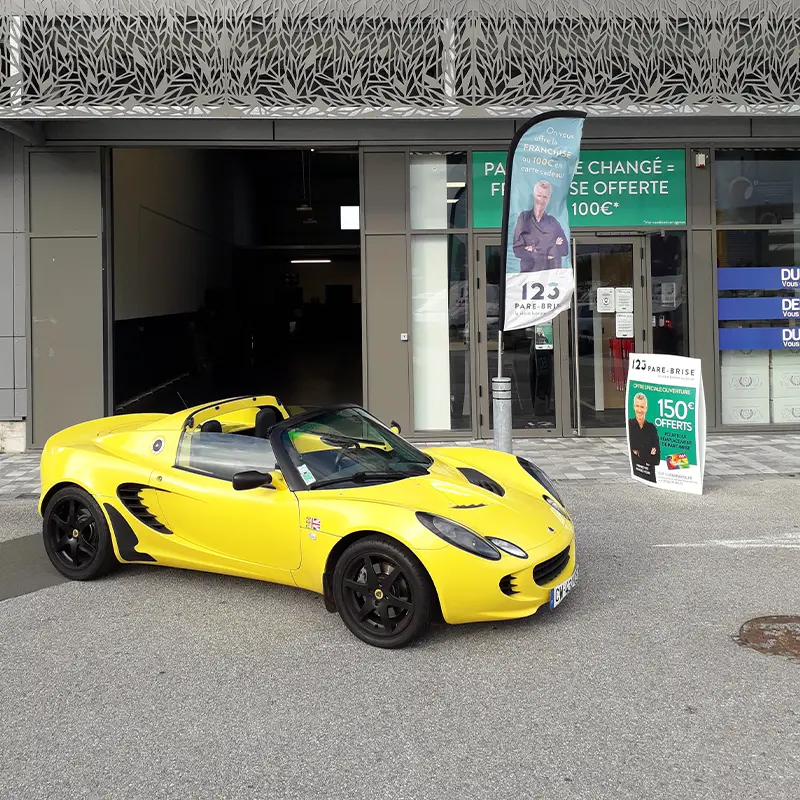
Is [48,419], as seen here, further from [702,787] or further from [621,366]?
[702,787]

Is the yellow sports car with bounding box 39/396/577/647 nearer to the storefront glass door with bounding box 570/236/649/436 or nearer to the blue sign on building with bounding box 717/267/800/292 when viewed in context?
the storefront glass door with bounding box 570/236/649/436

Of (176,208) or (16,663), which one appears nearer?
(16,663)

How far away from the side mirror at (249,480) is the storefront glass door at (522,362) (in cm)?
716

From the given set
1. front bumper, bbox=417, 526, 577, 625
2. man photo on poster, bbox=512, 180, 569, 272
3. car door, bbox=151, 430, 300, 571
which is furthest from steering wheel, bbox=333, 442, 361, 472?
man photo on poster, bbox=512, 180, 569, 272

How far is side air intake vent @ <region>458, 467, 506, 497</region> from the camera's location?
567 centimetres

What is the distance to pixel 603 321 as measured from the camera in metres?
12.4

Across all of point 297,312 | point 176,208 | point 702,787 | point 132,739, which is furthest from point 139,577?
point 297,312

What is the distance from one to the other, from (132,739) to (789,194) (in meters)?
→ 11.5

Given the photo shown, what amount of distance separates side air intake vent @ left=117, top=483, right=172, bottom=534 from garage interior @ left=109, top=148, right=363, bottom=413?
665 centimetres

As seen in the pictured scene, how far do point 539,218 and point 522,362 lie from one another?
12.2 feet

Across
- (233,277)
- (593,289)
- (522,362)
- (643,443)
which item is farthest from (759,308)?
(233,277)

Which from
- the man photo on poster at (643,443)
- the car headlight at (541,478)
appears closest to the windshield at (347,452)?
the car headlight at (541,478)

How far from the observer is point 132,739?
3879 mm

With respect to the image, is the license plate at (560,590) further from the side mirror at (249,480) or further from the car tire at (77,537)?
the car tire at (77,537)
